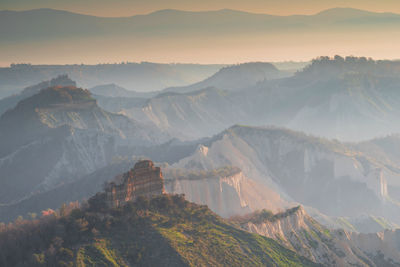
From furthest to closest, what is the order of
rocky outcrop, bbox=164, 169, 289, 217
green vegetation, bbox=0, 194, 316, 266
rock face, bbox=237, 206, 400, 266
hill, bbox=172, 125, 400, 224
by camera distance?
hill, bbox=172, 125, 400, 224, rocky outcrop, bbox=164, 169, 289, 217, rock face, bbox=237, 206, 400, 266, green vegetation, bbox=0, 194, 316, 266

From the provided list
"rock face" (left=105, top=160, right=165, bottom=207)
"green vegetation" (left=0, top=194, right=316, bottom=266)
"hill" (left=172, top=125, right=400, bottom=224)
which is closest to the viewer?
"green vegetation" (left=0, top=194, right=316, bottom=266)

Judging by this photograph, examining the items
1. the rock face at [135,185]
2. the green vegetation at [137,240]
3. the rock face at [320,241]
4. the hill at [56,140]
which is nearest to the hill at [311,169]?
the hill at [56,140]

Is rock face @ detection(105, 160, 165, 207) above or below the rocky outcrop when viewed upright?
above

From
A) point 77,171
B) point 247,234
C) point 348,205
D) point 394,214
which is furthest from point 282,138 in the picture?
point 247,234

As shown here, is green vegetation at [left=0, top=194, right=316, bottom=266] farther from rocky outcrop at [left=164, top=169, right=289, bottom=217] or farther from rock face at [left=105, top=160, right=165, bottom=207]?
rocky outcrop at [left=164, top=169, right=289, bottom=217]

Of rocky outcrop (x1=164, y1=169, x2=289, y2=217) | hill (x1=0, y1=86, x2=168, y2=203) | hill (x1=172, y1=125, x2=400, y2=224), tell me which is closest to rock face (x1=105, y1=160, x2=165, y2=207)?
rocky outcrop (x1=164, y1=169, x2=289, y2=217)

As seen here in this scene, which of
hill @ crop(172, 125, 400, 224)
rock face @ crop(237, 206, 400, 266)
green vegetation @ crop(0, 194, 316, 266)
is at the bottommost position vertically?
A: hill @ crop(172, 125, 400, 224)

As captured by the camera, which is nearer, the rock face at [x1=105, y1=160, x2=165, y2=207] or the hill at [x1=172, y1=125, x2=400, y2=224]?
the rock face at [x1=105, y1=160, x2=165, y2=207]
